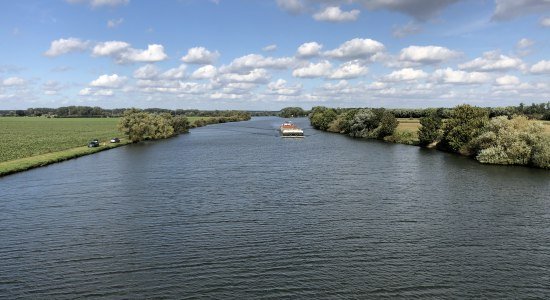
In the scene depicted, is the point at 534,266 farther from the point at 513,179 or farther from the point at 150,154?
the point at 150,154

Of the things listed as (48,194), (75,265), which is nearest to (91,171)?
(48,194)

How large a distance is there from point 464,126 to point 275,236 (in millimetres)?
61504

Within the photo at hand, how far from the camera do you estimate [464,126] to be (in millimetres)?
79312

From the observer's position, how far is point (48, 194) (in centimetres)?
4266

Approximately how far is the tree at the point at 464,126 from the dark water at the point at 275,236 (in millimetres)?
24205

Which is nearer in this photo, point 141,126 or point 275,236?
point 275,236

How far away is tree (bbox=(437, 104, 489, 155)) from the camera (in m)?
77.7

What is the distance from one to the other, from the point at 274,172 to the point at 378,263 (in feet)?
109

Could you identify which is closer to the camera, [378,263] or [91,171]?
[378,263]

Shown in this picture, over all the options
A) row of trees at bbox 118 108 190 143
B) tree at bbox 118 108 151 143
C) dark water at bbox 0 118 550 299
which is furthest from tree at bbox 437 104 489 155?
row of trees at bbox 118 108 190 143

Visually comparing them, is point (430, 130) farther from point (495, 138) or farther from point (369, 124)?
point (369, 124)

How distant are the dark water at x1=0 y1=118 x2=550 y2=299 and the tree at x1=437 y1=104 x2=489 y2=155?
24205 millimetres

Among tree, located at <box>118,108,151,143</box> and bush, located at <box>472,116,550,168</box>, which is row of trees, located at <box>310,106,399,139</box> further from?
tree, located at <box>118,108,151,143</box>

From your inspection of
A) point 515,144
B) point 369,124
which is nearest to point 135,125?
point 369,124
